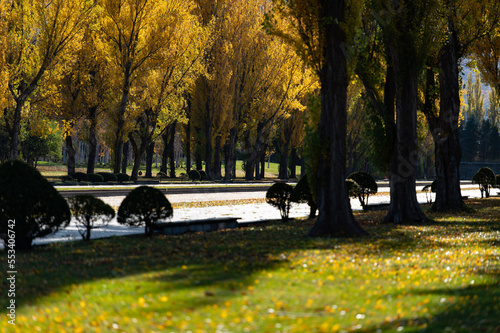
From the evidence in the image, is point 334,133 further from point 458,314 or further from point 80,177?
point 80,177

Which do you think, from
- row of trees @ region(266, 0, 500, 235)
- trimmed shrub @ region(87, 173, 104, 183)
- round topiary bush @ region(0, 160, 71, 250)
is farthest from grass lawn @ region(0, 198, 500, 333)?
trimmed shrub @ region(87, 173, 104, 183)

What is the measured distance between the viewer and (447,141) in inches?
805

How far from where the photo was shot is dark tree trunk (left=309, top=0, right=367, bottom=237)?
12766mm

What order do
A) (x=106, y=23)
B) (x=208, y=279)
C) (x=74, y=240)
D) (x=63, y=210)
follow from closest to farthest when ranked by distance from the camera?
(x=208, y=279)
(x=63, y=210)
(x=74, y=240)
(x=106, y=23)

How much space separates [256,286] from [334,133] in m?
6.78

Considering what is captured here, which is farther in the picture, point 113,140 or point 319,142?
point 113,140

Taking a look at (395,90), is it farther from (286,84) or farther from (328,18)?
(286,84)

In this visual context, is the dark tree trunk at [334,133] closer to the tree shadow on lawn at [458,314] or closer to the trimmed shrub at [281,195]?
the trimmed shrub at [281,195]

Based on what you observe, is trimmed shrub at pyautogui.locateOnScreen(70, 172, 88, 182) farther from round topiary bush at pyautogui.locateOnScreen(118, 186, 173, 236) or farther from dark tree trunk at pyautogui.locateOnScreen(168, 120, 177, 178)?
round topiary bush at pyautogui.locateOnScreen(118, 186, 173, 236)

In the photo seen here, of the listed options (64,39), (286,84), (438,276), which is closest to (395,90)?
(438,276)

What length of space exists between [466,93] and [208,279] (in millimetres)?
88518

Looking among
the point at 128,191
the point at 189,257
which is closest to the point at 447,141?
the point at 189,257

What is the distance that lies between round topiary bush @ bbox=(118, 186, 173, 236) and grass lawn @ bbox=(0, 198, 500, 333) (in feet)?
1.65

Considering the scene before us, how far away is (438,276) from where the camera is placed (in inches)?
316
